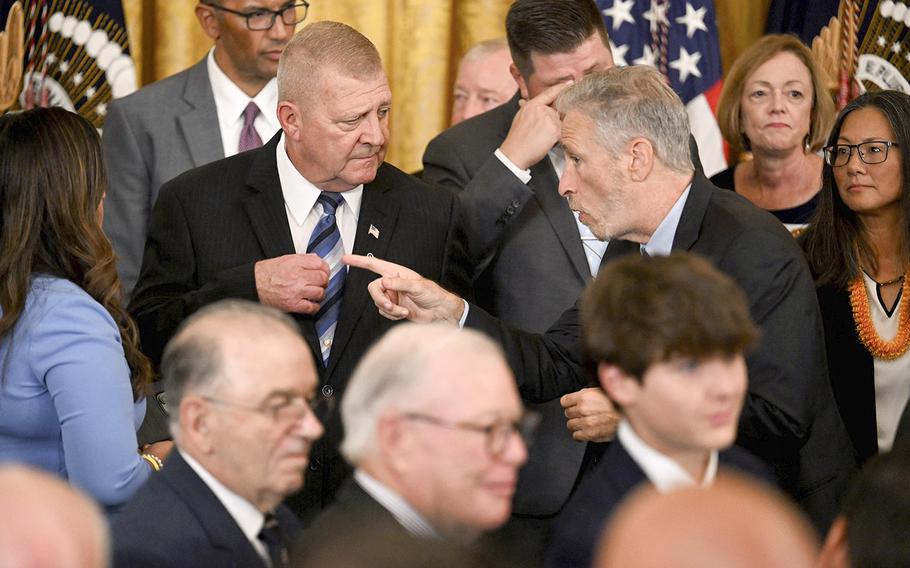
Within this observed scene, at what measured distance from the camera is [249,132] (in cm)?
476

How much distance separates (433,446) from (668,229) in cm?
129

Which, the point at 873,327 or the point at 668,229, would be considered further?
the point at 873,327

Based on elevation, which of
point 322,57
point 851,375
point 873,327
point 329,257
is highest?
point 322,57

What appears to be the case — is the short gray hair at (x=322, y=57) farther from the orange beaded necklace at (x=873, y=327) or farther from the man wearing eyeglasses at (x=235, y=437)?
the orange beaded necklace at (x=873, y=327)

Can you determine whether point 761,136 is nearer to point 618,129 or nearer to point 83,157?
point 618,129

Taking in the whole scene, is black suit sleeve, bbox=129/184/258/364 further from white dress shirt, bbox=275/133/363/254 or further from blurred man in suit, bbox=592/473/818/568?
blurred man in suit, bbox=592/473/818/568

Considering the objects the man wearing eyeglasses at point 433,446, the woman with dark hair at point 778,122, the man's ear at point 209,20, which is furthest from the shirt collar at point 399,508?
the woman with dark hair at point 778,122

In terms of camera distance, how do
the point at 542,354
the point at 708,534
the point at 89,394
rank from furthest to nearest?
the point at 542,354
the point at 89,394
the point at 708,534

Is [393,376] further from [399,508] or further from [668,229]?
[668,229]

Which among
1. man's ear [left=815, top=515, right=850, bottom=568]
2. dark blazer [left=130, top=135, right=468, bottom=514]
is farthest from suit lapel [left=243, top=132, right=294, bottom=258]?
man's ear [left=815, top=515, right=850, bottom=568]

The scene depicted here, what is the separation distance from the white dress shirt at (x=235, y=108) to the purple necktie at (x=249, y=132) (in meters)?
0.01

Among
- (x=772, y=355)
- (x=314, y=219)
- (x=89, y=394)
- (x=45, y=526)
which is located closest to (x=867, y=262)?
(x=772, y=355)

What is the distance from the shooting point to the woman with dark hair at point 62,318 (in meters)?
2.94

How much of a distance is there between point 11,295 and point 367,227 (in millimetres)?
1001
